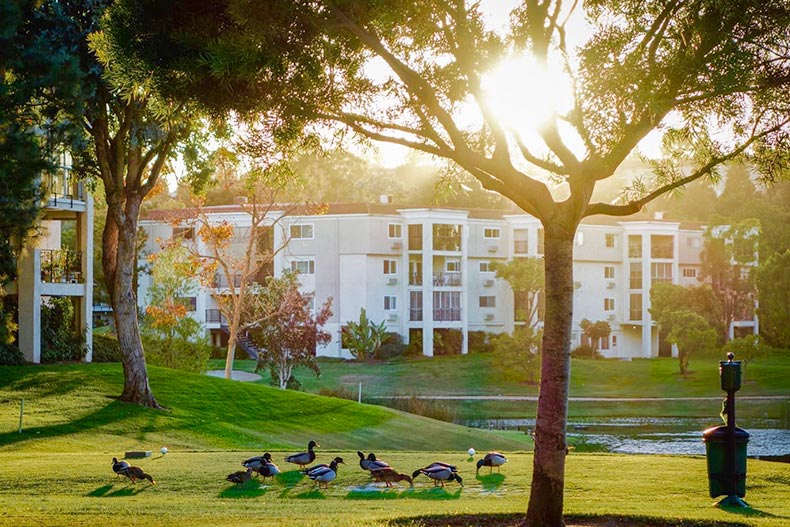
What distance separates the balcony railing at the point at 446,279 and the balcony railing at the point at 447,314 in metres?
1.59

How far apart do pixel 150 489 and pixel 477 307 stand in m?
57.3

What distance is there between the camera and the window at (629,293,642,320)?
7675cm

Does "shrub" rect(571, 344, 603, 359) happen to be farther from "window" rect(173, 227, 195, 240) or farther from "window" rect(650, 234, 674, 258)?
"window" rect(173, 227, 195, 240)

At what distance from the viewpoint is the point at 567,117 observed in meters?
13.1

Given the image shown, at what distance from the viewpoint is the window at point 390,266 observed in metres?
70.8

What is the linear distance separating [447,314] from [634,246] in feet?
51.1

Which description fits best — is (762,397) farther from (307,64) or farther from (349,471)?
(307,64)

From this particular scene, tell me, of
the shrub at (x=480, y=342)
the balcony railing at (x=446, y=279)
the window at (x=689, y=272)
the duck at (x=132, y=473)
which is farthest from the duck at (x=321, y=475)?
the window at (x=689, y=272)

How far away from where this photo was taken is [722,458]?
49.5 ft


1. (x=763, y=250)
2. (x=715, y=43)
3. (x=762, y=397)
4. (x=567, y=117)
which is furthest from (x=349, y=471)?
(x=763, y=250)

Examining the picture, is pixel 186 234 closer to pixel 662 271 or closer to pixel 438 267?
pixel 438 267

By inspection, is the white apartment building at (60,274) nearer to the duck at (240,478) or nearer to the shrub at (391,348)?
the duck at (240,478)

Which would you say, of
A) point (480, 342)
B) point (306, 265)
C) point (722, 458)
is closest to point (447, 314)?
point (480, 342)

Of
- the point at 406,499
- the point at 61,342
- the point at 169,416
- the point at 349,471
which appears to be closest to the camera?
the point at 406,499
